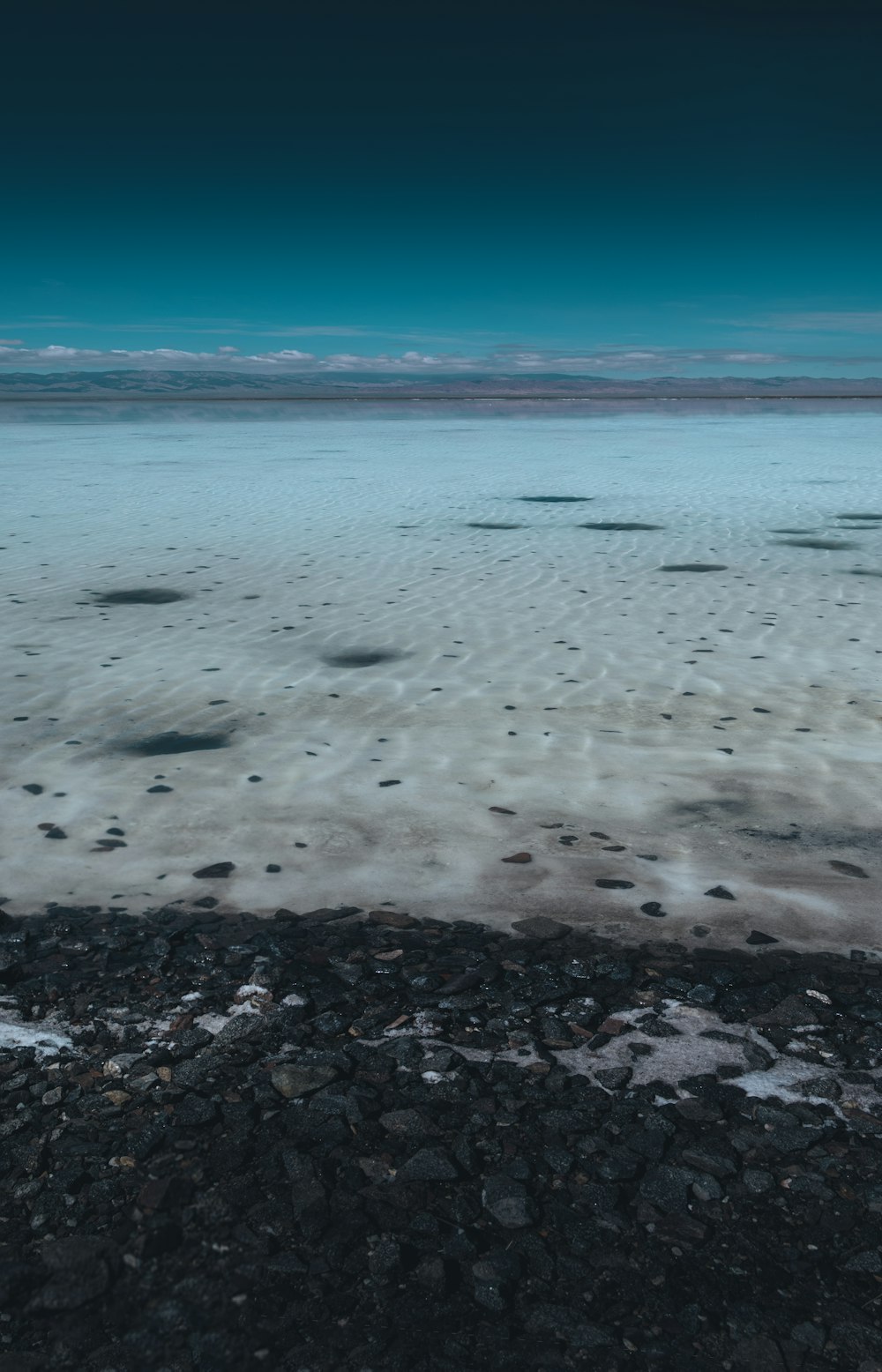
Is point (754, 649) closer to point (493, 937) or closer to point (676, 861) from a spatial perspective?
point (676, 861)

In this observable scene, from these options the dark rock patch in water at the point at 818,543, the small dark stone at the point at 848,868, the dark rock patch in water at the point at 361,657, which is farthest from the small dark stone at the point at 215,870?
the dark rock patch in water at the point at 818,543

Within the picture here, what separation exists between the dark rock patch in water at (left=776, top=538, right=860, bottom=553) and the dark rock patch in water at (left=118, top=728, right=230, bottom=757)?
9.27 m

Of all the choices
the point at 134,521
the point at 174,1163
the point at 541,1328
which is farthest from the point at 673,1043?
the point at 134,521

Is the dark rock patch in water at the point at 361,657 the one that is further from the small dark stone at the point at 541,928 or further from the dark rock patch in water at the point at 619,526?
the dark rock patch in water at the point at 619,526

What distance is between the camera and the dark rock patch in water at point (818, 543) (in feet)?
44.2

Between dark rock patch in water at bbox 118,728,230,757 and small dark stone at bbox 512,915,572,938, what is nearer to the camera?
small dark stone at bbox 512,915,572,938

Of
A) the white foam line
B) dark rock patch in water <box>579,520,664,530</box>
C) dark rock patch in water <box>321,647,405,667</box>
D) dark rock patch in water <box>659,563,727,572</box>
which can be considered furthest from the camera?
dark rock patch in water <box>579,520,664,530</box>

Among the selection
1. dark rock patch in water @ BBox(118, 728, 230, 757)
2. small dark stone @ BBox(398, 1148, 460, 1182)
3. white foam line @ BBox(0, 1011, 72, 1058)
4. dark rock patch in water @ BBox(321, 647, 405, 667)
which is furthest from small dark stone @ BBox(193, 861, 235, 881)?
dark rock patch in water @ BBox(321, 647, 405, 667)

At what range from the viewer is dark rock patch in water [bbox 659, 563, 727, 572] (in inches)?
470

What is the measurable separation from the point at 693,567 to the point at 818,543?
252 centimetres

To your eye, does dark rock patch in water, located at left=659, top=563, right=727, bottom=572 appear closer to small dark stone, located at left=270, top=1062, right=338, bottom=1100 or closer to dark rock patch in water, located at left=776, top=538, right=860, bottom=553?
dark rock patch in water, located at left=776, top=538, right=860, bottom=553

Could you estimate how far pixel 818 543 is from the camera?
13719 millimetres

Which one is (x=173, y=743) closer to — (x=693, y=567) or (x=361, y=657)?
(x=361, y=657)

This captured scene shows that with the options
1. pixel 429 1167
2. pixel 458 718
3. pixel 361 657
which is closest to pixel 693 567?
pixel 361 657
